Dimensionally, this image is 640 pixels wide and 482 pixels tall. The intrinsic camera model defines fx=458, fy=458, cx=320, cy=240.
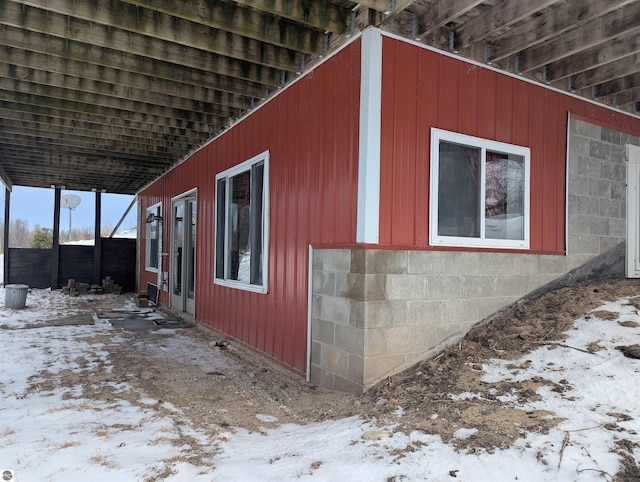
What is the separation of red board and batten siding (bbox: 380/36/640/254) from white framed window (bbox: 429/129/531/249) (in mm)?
92

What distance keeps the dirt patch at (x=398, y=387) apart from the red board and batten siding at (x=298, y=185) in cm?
51

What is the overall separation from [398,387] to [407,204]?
57.1 inches

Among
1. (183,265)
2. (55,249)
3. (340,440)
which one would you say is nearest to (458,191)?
(340,440)

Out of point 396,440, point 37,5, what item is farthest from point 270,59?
point 396,440

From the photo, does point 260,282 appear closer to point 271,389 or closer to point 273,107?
point 271,389

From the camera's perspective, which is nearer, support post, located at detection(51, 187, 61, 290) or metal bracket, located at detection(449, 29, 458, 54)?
metal bracket, located at detection(449, 29, 458, 54)

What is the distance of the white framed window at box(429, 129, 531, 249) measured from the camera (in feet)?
13.0

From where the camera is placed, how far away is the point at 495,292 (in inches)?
169

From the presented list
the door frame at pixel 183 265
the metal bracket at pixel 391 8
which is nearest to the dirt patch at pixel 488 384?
the metal bracket at pixel 391 8

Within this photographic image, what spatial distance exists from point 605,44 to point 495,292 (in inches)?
101

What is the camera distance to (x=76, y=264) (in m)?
A: 13.5

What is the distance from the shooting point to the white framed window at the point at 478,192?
3.98 m

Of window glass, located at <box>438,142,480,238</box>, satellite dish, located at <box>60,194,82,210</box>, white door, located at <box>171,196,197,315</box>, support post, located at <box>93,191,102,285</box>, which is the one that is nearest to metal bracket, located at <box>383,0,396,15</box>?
window glass, located at <box>438,142,480,238</box>

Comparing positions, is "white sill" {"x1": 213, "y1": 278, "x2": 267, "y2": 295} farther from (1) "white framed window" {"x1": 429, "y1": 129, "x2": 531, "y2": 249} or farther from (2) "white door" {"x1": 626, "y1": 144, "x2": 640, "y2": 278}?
(2) "white door" {"x1": 626, "y1": 144, "x2": 640, "y2": 278}
